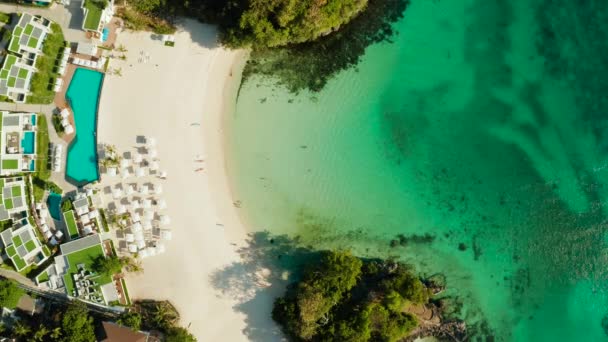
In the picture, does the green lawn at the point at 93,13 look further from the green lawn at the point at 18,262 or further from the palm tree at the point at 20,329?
the palm tree at the point at 20,329

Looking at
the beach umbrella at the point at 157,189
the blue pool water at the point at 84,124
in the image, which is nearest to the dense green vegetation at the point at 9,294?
the blue pool water at the point at 84,124

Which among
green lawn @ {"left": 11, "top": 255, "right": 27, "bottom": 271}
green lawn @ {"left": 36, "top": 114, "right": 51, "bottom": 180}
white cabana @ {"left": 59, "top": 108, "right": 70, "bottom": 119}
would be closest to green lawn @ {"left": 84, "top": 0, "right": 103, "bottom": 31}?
white cabana @ {"left": 59, "top": 108, "right": 70, "bottom": 119}

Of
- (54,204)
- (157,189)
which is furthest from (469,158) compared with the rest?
(54,204)

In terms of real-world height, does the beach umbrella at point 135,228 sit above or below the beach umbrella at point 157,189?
below

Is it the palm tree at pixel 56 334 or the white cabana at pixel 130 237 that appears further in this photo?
the white cabana at pixel 130 237

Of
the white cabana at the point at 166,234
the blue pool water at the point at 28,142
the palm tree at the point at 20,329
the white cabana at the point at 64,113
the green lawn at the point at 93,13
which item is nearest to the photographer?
the palm tree at the point at 20,329

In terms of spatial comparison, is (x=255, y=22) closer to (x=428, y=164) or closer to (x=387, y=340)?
(x=428, y=164)

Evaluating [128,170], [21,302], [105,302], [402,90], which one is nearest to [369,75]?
[402,90]

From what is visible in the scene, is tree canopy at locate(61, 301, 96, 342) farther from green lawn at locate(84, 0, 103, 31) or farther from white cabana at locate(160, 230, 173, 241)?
green lawn at locate(84, 0, 103, 31)
